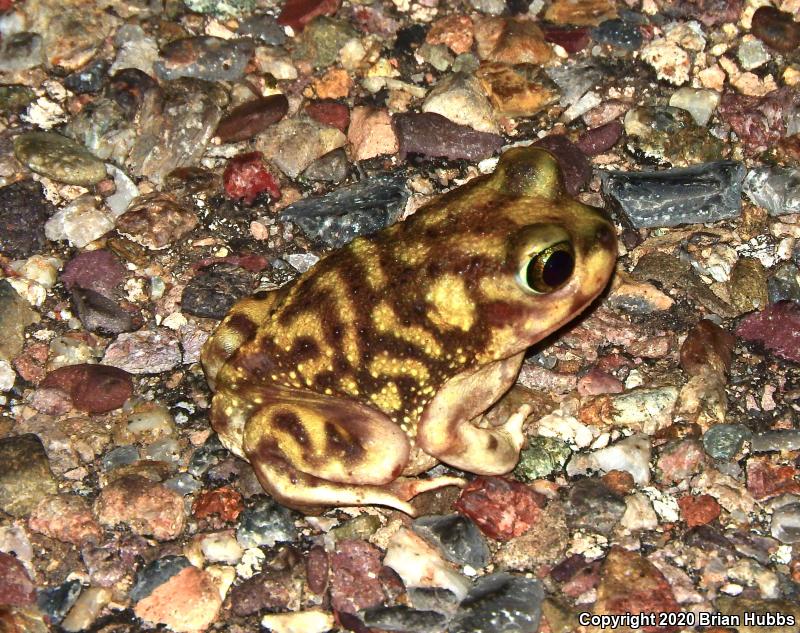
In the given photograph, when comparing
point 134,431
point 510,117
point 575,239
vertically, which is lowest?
point 134,431

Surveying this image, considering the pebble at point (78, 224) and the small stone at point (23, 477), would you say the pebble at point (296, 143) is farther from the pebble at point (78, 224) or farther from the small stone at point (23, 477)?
the small stone at point (23, 477)

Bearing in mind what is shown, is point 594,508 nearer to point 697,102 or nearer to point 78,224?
point 697,102

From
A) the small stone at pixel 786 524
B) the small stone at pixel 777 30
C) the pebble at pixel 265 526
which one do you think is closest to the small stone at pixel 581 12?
the small stone at pixel 777 30

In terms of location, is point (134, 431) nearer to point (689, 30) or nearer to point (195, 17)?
point (195, 17)

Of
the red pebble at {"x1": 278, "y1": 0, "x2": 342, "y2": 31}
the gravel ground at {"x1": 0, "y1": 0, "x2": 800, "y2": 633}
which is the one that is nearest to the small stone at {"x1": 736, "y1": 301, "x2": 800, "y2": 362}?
the gravel ground at {"x1": 0, "y1": 0, "x2": 800, "y2": 633}

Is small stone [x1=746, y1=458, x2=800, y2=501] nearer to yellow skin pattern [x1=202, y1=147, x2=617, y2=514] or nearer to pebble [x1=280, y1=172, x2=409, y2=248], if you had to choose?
yellow skin pattern [x1=202, y1=147, x2=617, y2=514]

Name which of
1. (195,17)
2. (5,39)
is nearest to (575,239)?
(195,17)
